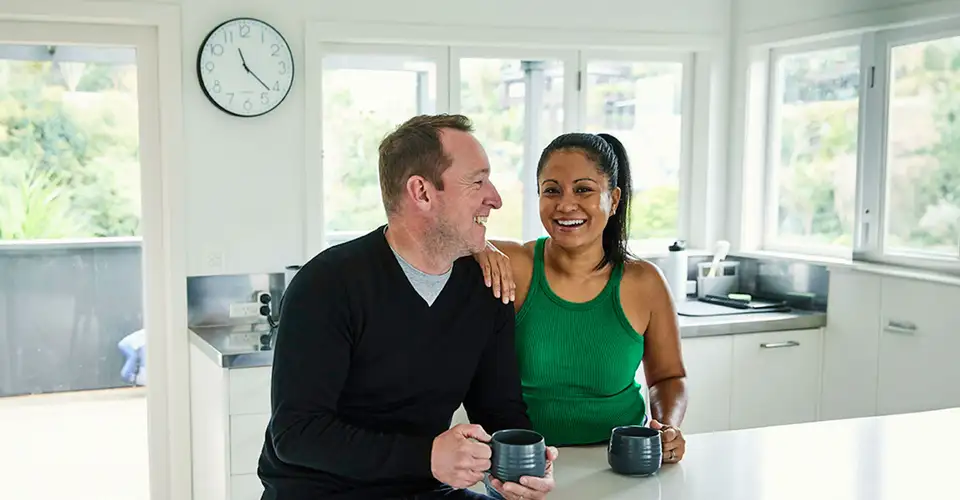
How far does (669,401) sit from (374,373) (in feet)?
2.33

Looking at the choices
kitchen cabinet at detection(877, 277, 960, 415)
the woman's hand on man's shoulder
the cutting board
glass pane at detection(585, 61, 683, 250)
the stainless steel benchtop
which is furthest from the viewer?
glass pane at detection(585, 61, 683, 250)

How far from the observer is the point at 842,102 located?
4.14 m

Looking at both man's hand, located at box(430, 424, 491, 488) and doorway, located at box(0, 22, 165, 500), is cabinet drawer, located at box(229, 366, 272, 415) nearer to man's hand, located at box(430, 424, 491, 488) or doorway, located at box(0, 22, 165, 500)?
doorway, located at box(0, 22, 165, 500)

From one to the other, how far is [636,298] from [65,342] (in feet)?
8.13

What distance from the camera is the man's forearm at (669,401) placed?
210 cm

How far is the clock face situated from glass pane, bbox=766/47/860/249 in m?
2.25

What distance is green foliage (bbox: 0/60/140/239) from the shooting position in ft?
11.8

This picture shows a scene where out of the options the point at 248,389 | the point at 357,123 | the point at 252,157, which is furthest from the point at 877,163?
the point at 248,389

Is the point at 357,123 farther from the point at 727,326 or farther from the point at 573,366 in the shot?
the point at 573,366

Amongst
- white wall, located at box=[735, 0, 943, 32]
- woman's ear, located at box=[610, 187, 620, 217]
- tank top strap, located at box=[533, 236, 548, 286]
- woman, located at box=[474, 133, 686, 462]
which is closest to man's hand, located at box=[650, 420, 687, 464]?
woman, located at box=[474, 133, 686, 462]

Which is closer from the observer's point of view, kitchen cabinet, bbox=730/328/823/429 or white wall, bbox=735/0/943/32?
white wall, bbox=735/0/943/32

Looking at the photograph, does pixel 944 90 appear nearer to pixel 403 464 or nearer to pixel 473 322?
pixel 473 322

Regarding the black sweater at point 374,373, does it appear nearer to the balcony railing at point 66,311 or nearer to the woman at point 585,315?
the woman at point 585,315

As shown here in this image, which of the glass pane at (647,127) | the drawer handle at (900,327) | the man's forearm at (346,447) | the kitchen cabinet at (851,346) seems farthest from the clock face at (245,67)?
the drawer handle at (900,327)
